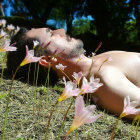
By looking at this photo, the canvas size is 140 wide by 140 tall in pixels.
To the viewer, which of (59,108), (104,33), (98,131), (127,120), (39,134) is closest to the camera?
(39,134)

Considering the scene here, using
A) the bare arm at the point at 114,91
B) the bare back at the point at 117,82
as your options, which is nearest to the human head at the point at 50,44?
the bare back at the point at 117,82

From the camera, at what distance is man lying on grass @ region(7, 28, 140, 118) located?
6.62 ft

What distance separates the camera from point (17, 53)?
275 cm

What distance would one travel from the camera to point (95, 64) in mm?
2441

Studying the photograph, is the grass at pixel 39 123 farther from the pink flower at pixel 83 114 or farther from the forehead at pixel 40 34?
the forehead at pixel 40 34

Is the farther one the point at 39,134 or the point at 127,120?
the point at 127,120

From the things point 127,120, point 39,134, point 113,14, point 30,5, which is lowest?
point 127,120

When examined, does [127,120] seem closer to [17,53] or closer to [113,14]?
[17,53]

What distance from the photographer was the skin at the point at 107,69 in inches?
78.8

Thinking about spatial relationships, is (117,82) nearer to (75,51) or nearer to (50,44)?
(75,51)

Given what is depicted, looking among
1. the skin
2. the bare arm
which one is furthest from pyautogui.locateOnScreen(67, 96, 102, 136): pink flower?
the bare arm

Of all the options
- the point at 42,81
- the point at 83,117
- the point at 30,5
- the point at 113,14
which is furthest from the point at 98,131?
the point at 30,5

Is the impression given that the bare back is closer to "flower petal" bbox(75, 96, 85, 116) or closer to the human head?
the human head

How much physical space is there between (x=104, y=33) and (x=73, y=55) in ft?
36.6
